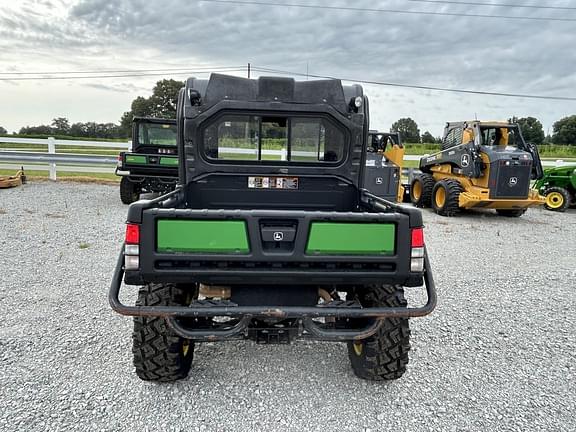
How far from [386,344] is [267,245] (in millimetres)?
1119

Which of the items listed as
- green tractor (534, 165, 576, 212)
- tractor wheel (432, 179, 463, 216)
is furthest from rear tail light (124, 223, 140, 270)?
green tractor (534, 165, 576, 212)

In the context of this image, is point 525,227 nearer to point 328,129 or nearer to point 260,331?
point 328,129

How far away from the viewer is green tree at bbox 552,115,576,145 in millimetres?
49875

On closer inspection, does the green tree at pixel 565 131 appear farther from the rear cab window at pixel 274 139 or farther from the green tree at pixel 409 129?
the rear cab window at pixel 274 139

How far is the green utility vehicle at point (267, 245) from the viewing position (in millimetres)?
2416

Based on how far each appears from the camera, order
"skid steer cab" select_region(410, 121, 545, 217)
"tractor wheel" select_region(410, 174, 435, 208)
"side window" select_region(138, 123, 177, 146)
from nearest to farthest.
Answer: "skid steer cab" select_region(410, 121, 545, 217)
"side window" select_region(138, 123, 177, 146)
"tractor wheel" select_region(410, 174, 435, 208)

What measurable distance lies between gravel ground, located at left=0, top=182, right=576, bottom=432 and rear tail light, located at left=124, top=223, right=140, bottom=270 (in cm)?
98

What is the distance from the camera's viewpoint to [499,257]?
6.66m

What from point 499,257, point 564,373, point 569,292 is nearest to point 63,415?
point 564,373

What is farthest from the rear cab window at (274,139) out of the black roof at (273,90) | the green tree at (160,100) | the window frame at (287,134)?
the green tree at (160,100)

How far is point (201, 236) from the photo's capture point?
2.38 m

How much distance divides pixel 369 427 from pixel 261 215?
1.47 m

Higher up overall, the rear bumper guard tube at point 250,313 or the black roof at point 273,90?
the black roof at point 273,90

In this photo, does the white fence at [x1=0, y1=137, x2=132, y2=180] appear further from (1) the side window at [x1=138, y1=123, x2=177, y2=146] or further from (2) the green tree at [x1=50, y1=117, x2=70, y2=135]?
(2) the green tree at [x1=50, y1=117, x2=70, y2=135]
